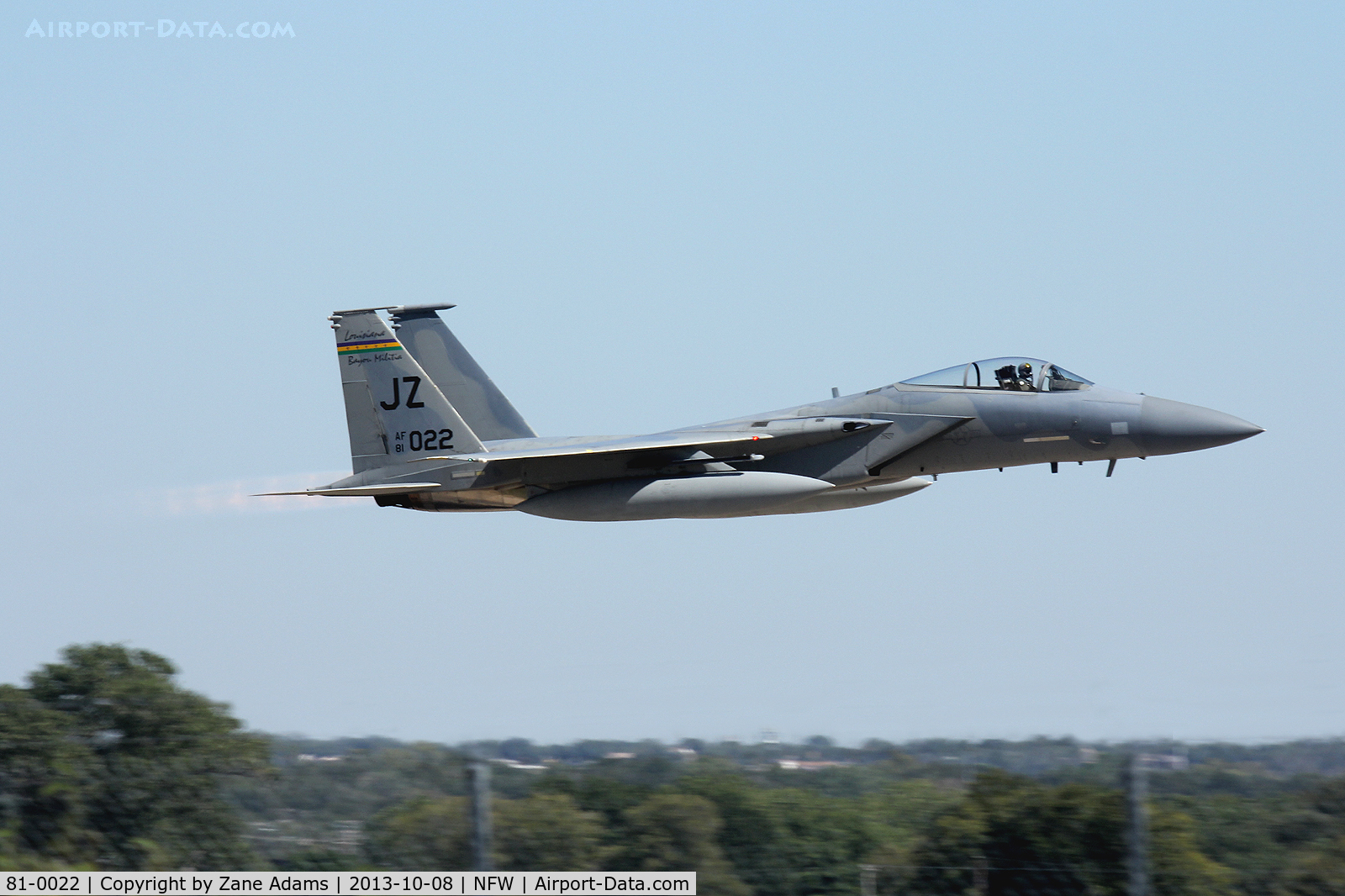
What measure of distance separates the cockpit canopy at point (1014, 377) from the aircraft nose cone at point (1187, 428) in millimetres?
887

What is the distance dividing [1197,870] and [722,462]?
1006 cm

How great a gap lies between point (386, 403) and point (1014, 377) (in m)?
8.72

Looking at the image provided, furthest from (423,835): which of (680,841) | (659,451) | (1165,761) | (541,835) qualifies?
(659,451)

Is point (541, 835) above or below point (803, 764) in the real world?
below

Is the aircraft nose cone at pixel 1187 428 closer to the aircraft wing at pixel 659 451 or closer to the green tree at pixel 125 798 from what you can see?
the aircraft wing at pixel 659 451

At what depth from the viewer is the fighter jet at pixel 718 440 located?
51.2ft

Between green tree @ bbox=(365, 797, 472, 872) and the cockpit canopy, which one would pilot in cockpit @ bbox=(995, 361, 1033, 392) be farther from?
green tree @ bbox=(365, 797, 472, 872)

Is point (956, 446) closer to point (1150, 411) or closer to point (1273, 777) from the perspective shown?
point (1150, 411)

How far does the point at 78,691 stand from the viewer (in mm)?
17844

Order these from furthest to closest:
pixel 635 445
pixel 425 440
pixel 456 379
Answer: pixel 456 379, pixel 425 440, pixel 635 445

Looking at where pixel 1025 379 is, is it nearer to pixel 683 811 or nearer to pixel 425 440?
pixel 425 440

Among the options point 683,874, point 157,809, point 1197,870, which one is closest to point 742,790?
point 683,874

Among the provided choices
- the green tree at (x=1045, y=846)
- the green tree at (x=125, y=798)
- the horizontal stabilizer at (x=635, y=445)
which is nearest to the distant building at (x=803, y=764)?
the green tree at (x=1045, y=846)

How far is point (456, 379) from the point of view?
18531 mm
